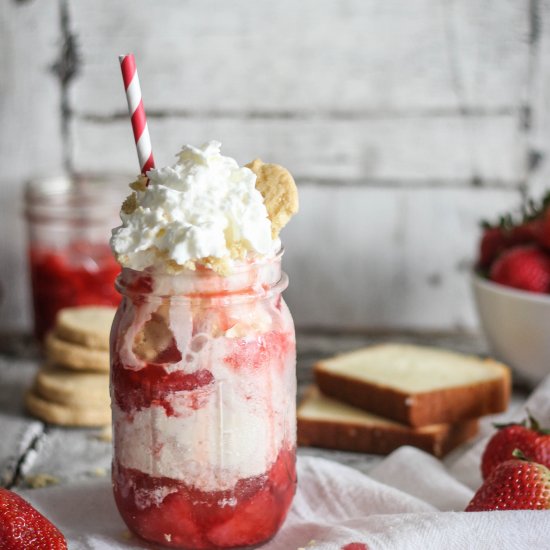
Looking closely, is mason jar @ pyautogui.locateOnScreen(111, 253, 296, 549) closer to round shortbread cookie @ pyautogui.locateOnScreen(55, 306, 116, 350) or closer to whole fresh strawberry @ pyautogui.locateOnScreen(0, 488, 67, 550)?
whole fresh strawberry @ pyautogui.locateOnScreen(0, 488, 67, 550)

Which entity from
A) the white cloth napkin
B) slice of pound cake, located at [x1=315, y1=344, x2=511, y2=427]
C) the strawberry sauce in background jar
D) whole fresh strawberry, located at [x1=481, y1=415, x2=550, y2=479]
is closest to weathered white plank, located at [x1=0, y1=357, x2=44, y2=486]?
the strawberry sauce in background jar

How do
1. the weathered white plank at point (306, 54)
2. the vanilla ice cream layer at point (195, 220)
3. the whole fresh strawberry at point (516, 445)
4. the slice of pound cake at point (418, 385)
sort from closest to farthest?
the vanilla ice cream layer at point (195, 220), the whole fresh strawberry at point (516, 445), the slice of pound cake at point (418, 385), the weathered white plank at point (306, 54)

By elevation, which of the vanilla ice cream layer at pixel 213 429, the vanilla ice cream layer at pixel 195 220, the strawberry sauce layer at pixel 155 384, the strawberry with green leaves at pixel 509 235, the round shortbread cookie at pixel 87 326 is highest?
the vanilla ice cream layer at pixel 195 220

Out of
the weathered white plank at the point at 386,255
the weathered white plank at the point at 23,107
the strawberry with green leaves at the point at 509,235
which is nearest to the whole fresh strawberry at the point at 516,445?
the strawberry with green leaves at the point at 509,235

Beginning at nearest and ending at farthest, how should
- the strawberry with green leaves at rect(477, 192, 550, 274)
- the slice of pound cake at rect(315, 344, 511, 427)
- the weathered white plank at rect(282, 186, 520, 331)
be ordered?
1. the slice of pound cake at rect(315, 344, 511, 427)
2. the strawberry with green leaves at rect(477, 192, 550, 274)
3. the weathered white plank at rect(282, 186, 520, 331)

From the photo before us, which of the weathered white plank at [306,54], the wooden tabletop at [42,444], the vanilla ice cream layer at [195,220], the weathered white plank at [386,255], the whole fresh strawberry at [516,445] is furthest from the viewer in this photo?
the weathered white plank at [386,255]

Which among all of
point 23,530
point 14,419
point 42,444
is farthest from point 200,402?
point 14,419

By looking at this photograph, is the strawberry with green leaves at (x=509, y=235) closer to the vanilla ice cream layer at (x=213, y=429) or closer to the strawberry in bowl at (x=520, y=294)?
the strawberry in bowl at (x=520, y=294)
